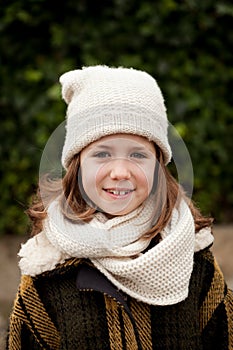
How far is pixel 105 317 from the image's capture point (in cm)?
166

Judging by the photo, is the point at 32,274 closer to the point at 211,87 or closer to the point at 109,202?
the point at 109,202

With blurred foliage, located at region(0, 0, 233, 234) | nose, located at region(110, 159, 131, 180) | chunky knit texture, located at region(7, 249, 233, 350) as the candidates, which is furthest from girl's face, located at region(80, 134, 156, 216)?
blurred foliage, located at region(0, 0, 233, 234)

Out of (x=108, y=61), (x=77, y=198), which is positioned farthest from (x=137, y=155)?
(x=108, y=61)

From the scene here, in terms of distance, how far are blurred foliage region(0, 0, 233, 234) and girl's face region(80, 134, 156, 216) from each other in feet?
5.38

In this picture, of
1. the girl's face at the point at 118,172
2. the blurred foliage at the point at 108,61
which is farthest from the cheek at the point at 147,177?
the blurred foliage at the point at 108,61

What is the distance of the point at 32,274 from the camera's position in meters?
1.68

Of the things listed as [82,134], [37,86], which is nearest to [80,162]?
[82,134]

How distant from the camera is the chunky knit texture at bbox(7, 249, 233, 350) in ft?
5.42

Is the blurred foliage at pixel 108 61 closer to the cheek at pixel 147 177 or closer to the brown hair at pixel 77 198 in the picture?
the brown hair at pixel 77 198

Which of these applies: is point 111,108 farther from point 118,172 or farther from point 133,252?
point 133,252

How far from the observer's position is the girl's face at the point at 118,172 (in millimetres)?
1582

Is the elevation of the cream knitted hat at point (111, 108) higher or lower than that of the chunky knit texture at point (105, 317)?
higher

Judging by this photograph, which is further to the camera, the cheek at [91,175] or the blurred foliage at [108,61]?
the blurred foliage at [108,61]

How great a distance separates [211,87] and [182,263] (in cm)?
196
